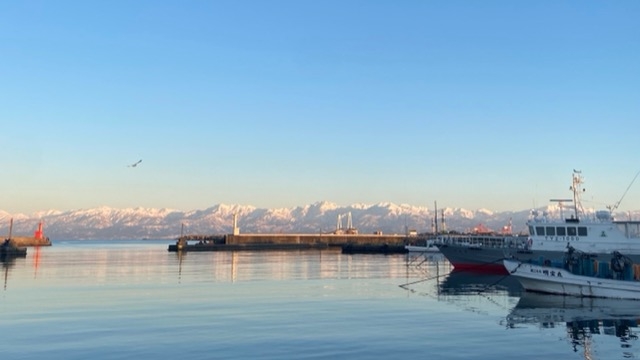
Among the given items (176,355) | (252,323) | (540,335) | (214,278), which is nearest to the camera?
(176,355)

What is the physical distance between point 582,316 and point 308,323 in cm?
1365

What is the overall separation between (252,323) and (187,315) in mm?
4294

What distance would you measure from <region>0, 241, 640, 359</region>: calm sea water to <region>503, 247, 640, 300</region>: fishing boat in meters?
1.51

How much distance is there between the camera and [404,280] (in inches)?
1855

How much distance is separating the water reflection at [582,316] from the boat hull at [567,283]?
0.49 meters

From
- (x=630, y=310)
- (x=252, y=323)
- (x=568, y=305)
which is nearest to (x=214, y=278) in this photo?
(x=252, y=323)

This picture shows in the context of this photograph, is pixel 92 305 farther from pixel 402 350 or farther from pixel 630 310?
pixel 630 310

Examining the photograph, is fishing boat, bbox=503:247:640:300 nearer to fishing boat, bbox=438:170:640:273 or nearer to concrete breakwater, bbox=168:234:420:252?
fishing boat, bbox=438:170:640:273

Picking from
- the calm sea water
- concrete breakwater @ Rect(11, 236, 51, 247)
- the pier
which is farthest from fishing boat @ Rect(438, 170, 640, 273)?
concrete breakwater @ Rect(11, 236, 51, 247)

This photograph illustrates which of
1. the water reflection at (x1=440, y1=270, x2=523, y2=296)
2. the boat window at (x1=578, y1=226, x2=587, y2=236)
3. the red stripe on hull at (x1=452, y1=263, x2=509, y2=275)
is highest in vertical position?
the boat window at (x1=578, y1=226, x2=587, y2=236)

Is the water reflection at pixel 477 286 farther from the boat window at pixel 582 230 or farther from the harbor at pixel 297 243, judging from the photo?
the harbor at pixel 297 243

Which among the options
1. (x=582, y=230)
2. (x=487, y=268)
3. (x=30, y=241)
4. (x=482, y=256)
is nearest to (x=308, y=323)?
(x=582, y=230)

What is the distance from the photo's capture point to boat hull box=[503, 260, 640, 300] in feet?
106

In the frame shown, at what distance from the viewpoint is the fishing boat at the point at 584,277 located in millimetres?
32375
